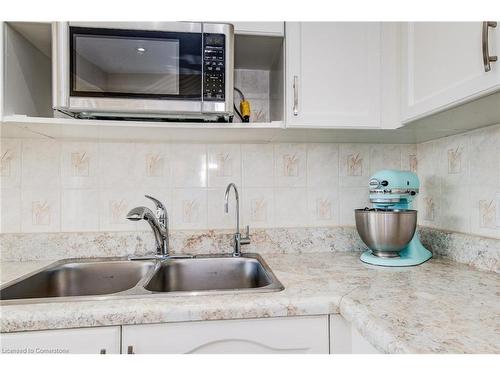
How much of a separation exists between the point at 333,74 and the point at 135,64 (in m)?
0.70

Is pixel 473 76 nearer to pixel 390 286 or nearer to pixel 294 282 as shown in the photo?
pixel 390 286

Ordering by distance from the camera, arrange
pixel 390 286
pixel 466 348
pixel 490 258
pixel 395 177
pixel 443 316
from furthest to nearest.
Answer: pixel 395 177
pixel 490 258
pixel 390 286
pixel 443 316
pixel 466 348

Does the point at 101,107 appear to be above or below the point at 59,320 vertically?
above

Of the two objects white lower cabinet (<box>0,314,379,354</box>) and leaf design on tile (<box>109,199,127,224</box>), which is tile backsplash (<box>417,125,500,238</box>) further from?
leaf design on tile (<box>109,199,127,224</box>)

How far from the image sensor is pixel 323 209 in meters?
1.50

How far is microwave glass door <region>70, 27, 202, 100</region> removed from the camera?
1.01 metres

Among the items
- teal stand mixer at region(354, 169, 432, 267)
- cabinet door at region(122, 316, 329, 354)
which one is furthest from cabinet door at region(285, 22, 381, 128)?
cabinet door at region(122, 316, 329, 354)

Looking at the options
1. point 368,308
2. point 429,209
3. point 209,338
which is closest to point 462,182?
point 429,209

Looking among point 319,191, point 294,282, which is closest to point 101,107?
point 294,282

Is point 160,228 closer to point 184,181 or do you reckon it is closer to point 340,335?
point 184,181

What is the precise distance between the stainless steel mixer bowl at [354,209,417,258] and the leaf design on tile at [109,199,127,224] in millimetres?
1002

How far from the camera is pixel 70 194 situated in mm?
1365
